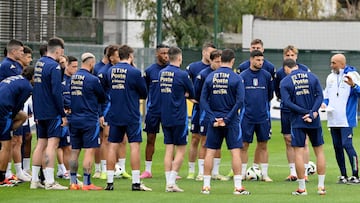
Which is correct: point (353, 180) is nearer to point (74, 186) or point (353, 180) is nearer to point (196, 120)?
point (196, 120)

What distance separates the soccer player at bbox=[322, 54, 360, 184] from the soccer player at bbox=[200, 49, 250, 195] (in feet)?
8.90

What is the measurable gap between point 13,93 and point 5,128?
64 cm

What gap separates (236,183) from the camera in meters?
16.9

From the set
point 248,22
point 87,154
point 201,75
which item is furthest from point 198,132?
point 248,22

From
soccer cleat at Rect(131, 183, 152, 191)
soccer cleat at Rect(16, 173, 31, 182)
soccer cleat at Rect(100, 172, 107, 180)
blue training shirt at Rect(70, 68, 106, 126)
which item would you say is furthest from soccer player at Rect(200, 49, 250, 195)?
soccer cleat at Rect(16, 173, 31, 182)

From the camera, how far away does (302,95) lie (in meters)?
17.2

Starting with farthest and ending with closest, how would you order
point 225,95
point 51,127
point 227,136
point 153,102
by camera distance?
point 153,102
point 51,127
point 227,136
point 225,95

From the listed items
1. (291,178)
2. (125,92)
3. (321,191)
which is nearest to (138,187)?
(125,92)

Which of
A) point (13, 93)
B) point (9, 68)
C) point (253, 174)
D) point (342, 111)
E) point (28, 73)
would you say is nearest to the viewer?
point (13, 93)

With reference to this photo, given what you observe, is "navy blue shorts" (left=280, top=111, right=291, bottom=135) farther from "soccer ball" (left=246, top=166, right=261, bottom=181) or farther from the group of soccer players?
"soccer ball" (left=246, top=166, right=261, bottom=181)

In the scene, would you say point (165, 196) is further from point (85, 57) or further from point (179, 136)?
point (85, 57)

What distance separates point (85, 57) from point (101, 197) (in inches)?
104

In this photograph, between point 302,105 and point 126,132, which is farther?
point 126,132

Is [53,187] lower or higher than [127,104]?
lower
